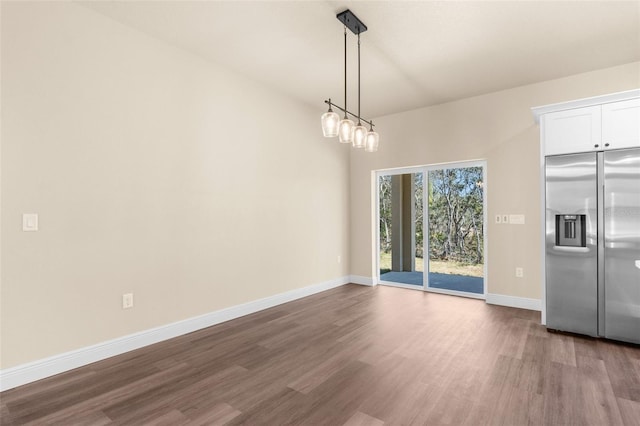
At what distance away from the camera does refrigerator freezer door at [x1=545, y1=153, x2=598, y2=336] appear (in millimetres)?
3193

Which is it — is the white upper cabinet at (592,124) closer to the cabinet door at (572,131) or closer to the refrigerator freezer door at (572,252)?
the cabinet door at (572,131)

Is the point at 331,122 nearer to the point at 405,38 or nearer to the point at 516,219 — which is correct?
Answer: the point at 405,38

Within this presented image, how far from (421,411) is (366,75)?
3586 mm

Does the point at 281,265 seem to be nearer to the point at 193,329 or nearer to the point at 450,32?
the point at 193,329

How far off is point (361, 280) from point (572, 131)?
12.5ft

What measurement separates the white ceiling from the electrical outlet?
2.58 metres

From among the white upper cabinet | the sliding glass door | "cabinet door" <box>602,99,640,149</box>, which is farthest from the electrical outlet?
"cabinet door" <box>602,99,640,149</box>

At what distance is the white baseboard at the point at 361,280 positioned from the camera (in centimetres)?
566

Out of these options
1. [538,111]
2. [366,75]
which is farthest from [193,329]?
[538,111]

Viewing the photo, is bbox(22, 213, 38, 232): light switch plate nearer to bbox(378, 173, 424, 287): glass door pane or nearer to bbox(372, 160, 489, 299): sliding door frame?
bbox(372, 160, 489, 299): sliding door frame

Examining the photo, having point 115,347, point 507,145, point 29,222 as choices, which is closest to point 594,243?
point 507,145

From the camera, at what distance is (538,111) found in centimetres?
349

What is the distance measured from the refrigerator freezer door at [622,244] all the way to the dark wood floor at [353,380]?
26 centimetres

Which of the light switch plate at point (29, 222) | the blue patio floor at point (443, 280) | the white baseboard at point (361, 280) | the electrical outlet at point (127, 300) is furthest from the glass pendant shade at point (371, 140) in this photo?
the white baseboard at point (361, 280)
